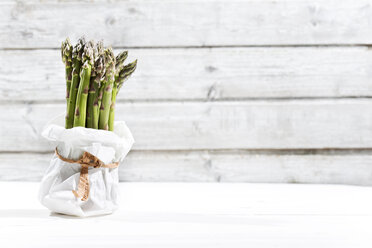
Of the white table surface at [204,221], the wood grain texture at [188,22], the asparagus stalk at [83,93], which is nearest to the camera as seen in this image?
the white table surface at [204,221]

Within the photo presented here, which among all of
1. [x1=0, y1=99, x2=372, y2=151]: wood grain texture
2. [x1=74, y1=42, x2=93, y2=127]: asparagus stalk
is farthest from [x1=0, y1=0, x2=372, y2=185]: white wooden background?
[x1=74, y1=42, x2=93, y2=127]: asparagus stalk

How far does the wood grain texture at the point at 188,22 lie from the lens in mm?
1324

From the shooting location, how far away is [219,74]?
1.33 meters

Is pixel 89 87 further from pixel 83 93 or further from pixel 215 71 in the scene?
pixel 215 71

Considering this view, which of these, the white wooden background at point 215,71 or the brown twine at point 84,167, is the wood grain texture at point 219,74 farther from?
the brown twine at point 84,167

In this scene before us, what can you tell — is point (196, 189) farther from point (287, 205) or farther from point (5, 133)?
point (5, 133)

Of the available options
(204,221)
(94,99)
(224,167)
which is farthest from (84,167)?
(224,167)

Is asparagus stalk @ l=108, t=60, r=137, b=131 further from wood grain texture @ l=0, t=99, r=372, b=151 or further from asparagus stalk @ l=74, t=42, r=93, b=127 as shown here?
wood grain texture @ l=0, t=99, r=372, b=151

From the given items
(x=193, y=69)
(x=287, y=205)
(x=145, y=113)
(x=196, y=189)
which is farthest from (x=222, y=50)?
(x=287, y=205)

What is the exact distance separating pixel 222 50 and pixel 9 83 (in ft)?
2.61

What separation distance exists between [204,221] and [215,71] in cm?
68

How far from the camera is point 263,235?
2.27 ft

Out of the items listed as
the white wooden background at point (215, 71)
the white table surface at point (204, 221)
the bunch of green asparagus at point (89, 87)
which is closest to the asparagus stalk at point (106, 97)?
the bunch of green asparagus at point (89, 87)

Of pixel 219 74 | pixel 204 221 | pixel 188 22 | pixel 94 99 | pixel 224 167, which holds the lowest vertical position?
pixel 204 221
